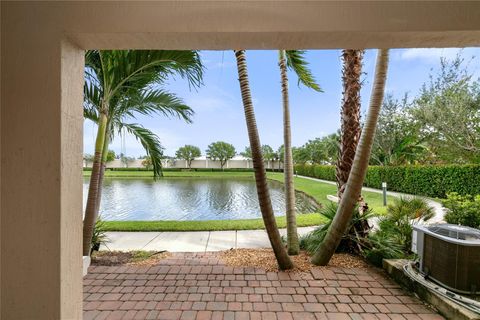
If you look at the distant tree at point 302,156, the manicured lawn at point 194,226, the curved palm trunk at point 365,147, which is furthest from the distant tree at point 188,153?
the curved palm trunk at point 365,147

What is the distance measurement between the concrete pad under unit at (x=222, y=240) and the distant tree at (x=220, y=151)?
139 feet

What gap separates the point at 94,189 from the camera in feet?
13.7

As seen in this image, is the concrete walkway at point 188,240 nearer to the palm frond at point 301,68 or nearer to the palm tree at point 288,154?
the palm tree at point 288,154

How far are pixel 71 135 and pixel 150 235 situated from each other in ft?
15.8

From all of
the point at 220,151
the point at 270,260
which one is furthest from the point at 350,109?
the point at 220,151

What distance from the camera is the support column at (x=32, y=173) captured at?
4.40 feet

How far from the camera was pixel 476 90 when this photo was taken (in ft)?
34.6

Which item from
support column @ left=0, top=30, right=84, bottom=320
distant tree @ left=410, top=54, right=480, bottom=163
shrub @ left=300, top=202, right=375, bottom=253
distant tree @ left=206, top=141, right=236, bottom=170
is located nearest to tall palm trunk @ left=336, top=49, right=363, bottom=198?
shrub @ left=300, top=202, right=375, bottom=253

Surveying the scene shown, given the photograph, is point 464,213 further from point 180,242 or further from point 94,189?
point 94,189

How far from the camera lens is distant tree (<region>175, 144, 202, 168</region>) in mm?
47000

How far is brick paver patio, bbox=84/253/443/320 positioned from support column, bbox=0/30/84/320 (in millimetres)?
1602

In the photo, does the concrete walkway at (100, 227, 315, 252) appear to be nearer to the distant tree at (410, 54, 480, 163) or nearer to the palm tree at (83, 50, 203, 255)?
the palm tree at (83, 50, 203, 255)

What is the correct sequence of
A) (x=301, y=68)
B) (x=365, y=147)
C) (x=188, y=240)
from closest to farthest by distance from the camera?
(x=365, y=147) → (x=301, y=68) → (x=188, y=240)

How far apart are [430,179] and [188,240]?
1261cm
